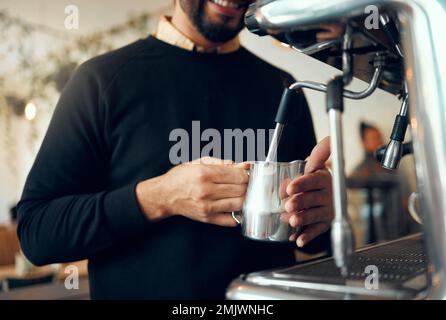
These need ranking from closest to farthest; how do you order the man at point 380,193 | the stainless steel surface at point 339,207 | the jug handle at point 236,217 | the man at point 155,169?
1. the stainless steel surface at point 339,207
2. the jug handle at point 236,217
3. the man at point 155,169
4. the man at point 380,193

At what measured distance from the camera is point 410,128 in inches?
19.0

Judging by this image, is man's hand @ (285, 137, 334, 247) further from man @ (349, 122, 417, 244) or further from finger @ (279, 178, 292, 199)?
man @ (349, 122, 417, 244)

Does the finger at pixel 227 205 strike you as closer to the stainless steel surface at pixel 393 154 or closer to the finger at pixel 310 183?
the finger at pixel 310 183

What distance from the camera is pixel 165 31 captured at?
3.22 feet

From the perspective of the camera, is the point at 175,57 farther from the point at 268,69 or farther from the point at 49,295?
the point at 49,295

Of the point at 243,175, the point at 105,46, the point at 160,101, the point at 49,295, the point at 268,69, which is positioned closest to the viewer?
the point at 243,175

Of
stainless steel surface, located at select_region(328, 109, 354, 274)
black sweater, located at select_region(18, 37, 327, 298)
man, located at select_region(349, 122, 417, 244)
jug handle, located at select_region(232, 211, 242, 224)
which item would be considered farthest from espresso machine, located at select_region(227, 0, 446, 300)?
man, located at select_region(349, 122, 417, 244)

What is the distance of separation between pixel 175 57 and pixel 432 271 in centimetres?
67

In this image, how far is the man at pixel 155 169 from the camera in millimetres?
757

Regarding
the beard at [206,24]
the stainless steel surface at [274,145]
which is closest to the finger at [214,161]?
the stainless steel surface at [274,145]

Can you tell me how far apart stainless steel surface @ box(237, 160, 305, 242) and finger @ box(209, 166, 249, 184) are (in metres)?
0.04

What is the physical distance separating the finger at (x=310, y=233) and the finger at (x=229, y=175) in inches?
4.2
